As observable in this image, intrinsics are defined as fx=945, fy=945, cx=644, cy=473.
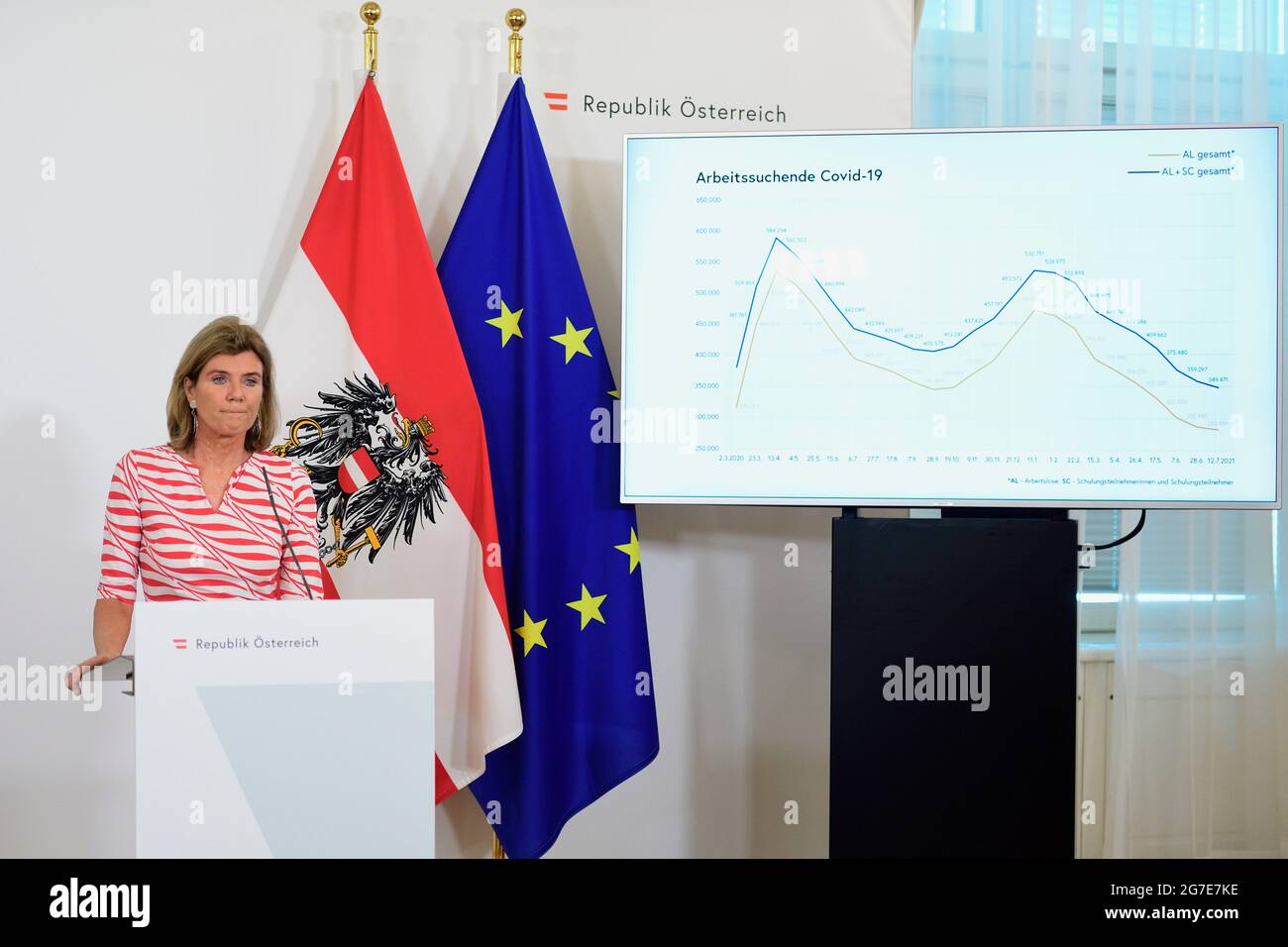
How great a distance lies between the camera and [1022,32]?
256cm

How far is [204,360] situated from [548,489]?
29.8 inches

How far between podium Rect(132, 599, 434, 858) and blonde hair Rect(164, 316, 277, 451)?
0.72 m

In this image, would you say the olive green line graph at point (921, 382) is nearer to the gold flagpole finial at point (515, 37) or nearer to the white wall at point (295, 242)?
the white wall at point (295, 242)

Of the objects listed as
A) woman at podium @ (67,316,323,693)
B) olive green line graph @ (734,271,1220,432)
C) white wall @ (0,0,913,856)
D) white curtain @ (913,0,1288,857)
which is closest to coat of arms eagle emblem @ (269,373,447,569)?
woman at podium @ (67,316,323,693)

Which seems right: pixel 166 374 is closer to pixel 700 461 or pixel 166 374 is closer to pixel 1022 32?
pixel 700 461

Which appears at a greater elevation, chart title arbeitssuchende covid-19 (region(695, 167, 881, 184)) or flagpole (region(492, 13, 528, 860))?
flagpole (region(492, 13, 528, 860))

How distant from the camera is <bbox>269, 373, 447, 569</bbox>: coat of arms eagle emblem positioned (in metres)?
1.99

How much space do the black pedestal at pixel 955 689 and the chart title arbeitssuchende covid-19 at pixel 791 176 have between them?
27.7 inches

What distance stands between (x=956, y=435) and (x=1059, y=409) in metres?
0.20

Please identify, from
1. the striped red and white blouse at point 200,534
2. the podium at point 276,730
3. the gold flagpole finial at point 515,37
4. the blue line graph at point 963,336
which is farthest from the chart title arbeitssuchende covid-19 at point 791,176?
the podium at point 276,730

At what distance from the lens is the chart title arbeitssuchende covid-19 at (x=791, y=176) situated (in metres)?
1.91

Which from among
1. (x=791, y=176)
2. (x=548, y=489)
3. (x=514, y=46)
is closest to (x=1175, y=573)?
(x=791, y=176)

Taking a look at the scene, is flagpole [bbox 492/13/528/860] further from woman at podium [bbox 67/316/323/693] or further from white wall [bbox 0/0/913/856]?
woman at podium [bbox 67/316/323/693]

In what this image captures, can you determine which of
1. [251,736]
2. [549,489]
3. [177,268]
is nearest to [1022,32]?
[549,489]
